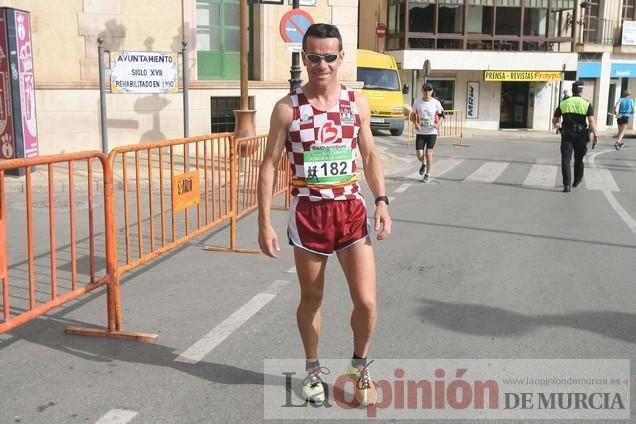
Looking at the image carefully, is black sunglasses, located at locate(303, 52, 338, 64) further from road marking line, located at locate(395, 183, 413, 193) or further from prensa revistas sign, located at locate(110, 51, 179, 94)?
prensa revistas sign, located at locate(110, 51, 179, 94)

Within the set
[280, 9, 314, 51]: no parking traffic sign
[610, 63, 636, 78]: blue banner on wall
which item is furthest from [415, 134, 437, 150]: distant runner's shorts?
[610, 63, 636, 78]: blue banner on wall

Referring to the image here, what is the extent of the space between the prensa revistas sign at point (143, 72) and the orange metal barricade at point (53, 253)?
373 centimetres

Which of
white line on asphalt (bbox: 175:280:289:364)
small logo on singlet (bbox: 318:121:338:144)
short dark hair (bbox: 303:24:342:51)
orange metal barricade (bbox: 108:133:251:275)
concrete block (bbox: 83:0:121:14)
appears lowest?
white line on asphalt (bbox: 175:280:289:364)

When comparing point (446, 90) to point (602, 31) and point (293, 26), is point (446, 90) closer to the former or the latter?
point (602, 31)

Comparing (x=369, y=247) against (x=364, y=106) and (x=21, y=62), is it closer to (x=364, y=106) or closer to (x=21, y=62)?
(x=364, y=106)

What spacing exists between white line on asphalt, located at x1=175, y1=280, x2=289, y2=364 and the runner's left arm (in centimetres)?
149

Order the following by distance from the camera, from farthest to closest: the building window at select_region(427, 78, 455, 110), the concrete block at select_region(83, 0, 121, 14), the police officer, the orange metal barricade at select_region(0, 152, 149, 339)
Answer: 1. the building window at select_region(427, 78, 455, 110)
2. the concrete block at select_region(83, 0, 121, 14)
3. the police officer
4. the orange metal barricade at select_region(0, 152, 149, 339)

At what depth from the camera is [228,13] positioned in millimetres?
18719

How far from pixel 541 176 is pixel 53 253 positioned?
1178 cm

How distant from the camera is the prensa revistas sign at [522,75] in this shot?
112 feet

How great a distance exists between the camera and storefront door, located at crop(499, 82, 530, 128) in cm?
3597

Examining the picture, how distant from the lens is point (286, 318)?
5.07 metres

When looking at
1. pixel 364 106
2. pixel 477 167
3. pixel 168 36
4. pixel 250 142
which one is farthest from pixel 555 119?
pixel 168 36

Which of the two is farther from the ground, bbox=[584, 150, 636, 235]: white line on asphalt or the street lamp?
the street lamp
